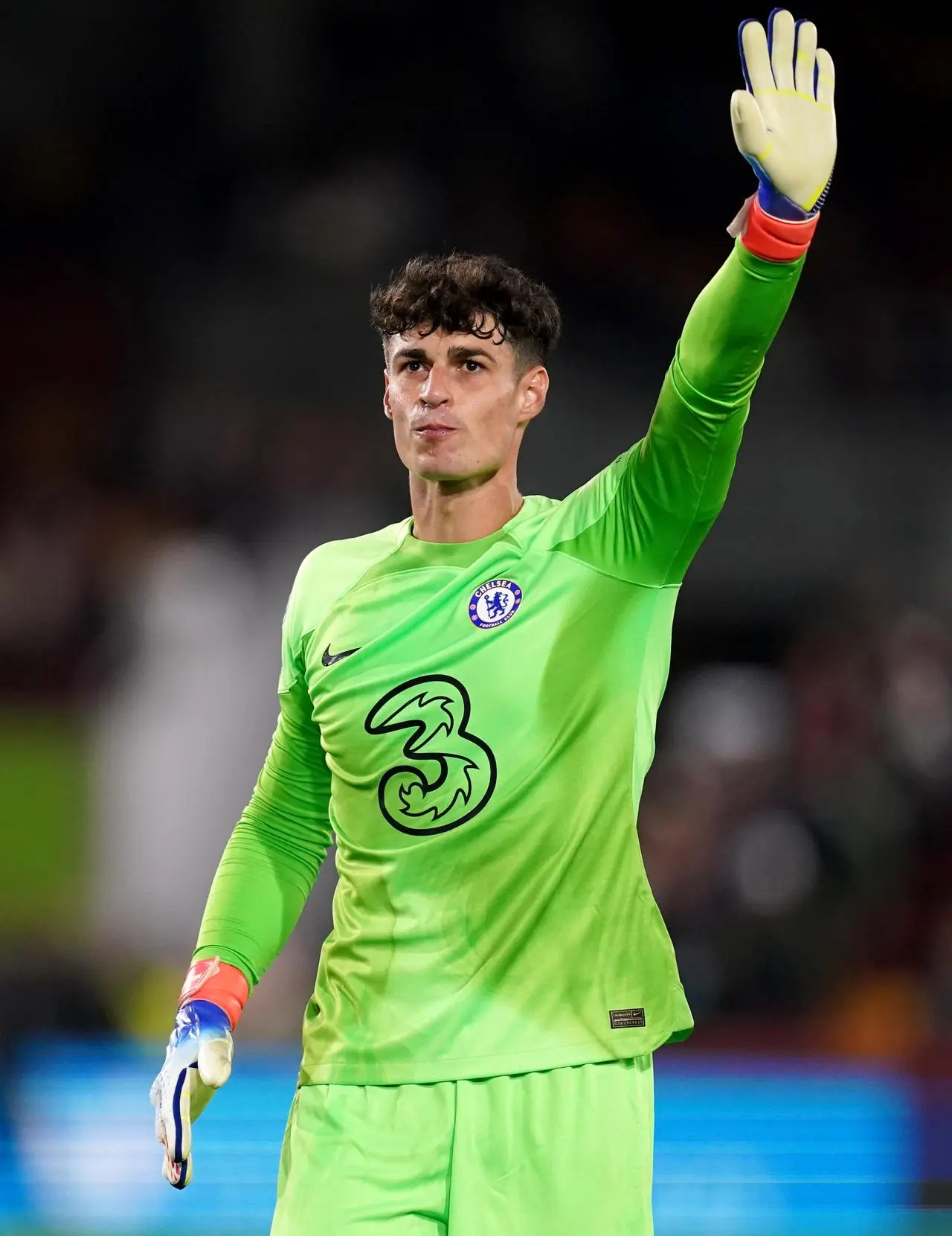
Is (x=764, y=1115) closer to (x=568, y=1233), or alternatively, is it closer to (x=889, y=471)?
(x=889, y=471)

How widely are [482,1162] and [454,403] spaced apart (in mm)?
1090

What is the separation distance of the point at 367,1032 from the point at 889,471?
14.3 feet

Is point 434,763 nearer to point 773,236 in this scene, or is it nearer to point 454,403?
point 454,403

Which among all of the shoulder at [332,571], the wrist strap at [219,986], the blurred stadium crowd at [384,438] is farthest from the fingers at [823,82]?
the blurred stadium crowd at [384,438]

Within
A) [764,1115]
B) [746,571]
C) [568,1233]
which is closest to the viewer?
[568,1233]

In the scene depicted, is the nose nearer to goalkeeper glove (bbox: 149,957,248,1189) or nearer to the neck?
the neck

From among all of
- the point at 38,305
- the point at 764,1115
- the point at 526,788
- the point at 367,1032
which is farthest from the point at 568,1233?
the point at 38,305

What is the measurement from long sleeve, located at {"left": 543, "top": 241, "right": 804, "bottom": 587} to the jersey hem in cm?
67

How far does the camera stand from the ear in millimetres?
2500

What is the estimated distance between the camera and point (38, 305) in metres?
6.17

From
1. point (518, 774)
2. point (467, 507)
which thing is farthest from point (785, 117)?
point (518, 774)

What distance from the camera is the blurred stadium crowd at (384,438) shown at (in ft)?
18.6

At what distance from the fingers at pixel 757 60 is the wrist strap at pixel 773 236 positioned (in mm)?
147

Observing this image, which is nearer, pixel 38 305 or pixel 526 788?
pixel 526 788
